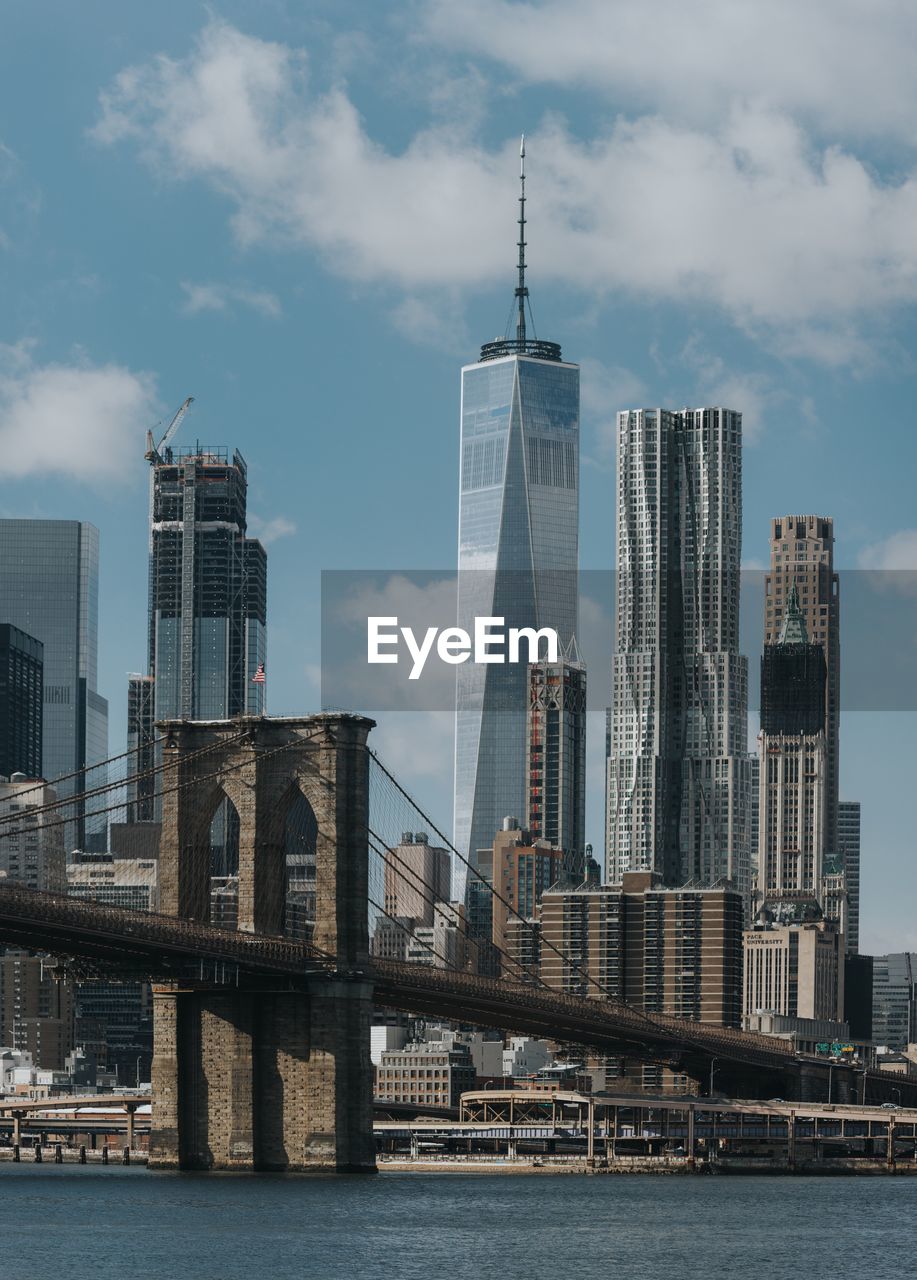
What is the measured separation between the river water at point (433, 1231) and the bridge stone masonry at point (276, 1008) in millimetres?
2494

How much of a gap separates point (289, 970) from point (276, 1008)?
2.81 metres

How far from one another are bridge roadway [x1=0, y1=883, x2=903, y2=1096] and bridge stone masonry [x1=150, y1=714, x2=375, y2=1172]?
1.52m

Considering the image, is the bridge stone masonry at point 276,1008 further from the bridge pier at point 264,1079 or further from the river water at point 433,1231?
the river water at point 433,1231

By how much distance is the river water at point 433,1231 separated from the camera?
79188 mm

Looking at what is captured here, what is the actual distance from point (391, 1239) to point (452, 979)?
40527 mm

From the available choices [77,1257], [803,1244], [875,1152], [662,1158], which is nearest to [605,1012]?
[662,1158]

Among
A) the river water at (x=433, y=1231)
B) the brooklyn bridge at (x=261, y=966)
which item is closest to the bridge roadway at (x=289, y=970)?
the brooklyn bridge at (x=261, y=966)

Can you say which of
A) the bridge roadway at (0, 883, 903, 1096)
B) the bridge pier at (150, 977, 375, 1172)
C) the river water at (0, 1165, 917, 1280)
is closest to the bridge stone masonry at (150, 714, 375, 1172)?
the bridge pier at (150, 977, 375, 1172)

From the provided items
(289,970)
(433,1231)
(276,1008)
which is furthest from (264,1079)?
(433,1231)

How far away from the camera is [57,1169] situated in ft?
480

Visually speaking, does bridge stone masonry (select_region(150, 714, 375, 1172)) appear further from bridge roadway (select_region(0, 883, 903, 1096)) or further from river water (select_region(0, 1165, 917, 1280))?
river water (select_region(0, 1165, 917, 1280))

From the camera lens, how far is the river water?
79188 millimetres

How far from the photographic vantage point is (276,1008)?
11325cm

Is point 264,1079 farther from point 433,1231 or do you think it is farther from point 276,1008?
point 433,1231
